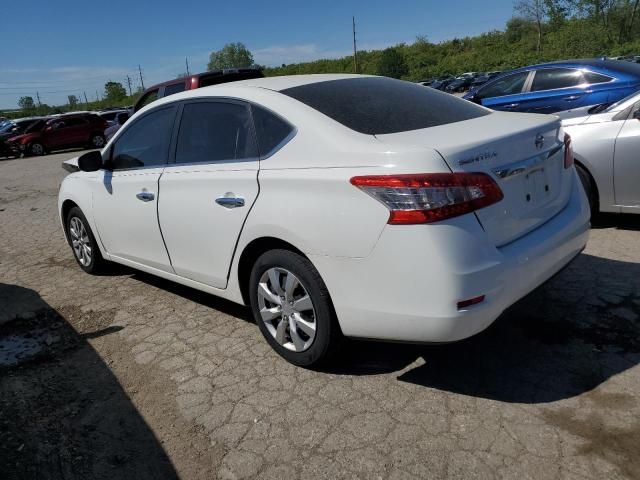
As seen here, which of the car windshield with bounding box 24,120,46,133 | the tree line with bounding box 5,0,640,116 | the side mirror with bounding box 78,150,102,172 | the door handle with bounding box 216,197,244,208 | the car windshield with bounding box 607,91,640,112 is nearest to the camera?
the door handle with bounding box 216,197,244,208

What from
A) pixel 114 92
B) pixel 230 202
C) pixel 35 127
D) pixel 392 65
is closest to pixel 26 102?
pixel 114 92

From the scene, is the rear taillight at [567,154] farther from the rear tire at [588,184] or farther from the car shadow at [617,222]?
the car shadow at [617,222]

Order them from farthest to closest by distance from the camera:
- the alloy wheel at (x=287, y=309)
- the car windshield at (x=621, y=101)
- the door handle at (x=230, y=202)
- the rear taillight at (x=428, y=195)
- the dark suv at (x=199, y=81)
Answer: the dark suv at (x=199, y=81), the car windshield at (x=621, y=101), the door handle at (x=230, y=202), the alloy wheel at (x=287, y=309), the rear taillight at (x=428, y=195)

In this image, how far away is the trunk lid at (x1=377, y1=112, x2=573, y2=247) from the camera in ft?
8.31

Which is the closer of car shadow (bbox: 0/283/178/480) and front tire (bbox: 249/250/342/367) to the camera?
car shadow (bbox: 0/283/178/480)

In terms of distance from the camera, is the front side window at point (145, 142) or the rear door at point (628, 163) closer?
the front side window at point (145, 142)

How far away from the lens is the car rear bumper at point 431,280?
241cm

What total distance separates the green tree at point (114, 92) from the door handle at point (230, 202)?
9939cm

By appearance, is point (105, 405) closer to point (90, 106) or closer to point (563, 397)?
point (563, 397)

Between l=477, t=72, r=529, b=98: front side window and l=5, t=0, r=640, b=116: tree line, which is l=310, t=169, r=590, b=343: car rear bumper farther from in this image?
l=5, t=0, r=640, b=116: tree line

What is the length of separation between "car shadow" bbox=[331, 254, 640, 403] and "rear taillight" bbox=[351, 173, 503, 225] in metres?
0.63

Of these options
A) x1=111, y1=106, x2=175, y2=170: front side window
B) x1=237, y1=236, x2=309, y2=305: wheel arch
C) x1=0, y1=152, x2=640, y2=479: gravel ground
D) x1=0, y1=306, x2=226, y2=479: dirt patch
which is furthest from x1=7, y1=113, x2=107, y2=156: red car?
x1=237, y1=236, x2=309, y2=305: wheel arch

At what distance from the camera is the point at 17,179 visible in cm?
1491

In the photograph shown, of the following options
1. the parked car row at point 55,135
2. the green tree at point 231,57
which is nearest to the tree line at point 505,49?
the green tree at point 231,57
